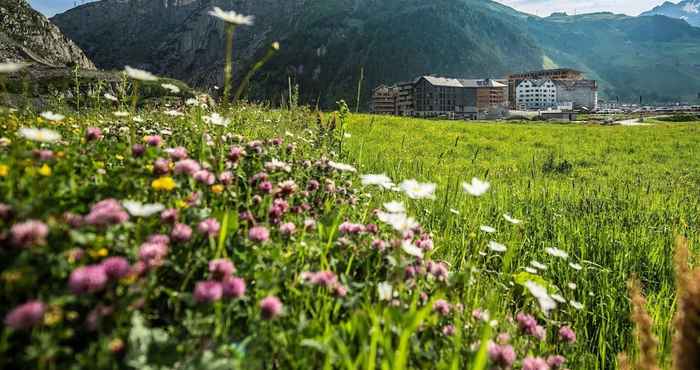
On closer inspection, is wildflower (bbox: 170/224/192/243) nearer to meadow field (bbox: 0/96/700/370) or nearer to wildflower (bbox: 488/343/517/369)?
meadow field (bbox: 0/96/700/370)

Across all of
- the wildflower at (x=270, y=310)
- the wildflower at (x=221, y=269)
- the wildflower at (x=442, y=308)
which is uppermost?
the wildflower at (x=221, y=269)

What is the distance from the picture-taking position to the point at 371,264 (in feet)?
8.91

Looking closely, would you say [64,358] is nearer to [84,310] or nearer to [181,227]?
[84,310]

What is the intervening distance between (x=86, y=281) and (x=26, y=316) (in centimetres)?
17

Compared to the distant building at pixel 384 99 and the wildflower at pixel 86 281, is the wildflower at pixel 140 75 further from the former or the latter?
the distant building at pixel 384 99

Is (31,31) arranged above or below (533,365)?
above

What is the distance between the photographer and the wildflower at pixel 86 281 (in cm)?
129

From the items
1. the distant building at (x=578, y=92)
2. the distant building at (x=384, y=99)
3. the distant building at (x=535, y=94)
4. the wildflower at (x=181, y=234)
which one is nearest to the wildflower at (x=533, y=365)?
the wildflower at (x=181, y=234)

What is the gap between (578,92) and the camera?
495 feet

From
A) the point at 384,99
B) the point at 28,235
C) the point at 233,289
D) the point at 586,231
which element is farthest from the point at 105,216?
the point at 384,99

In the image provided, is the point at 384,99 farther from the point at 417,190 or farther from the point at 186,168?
the point at 186,168

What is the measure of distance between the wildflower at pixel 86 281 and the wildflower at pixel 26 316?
0.10 meters

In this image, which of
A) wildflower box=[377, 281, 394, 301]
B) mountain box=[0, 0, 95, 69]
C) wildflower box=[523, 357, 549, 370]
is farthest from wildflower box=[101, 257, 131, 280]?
mountain box=[0, 0, 95, 69]

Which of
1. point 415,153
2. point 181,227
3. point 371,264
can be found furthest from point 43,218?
point 415,153
